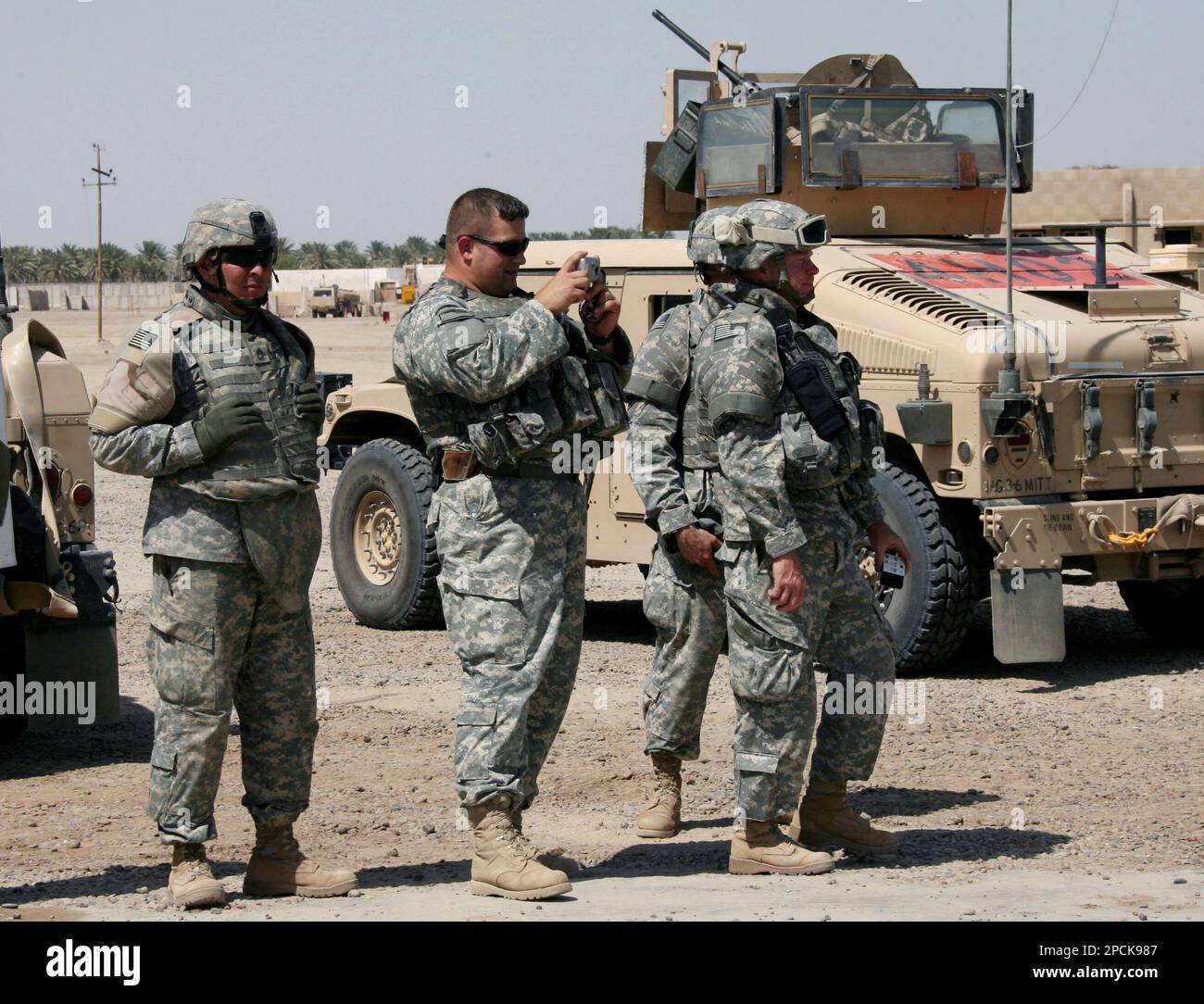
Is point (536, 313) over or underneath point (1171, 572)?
over

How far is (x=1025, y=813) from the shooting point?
20.7 ft

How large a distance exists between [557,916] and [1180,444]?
488cm

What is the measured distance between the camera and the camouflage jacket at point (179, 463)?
4895 millimetres

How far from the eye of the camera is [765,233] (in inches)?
212

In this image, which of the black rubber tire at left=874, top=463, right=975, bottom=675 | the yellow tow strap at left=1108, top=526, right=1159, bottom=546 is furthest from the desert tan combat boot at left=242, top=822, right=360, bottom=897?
the yellow tow strap at left=1108, top=526, right=1159, bottom=546

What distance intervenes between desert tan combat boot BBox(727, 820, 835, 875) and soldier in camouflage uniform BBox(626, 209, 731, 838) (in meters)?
0.70

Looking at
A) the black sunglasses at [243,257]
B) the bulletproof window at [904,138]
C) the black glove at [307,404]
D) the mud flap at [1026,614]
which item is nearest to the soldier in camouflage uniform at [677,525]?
the black glove at [307,404]

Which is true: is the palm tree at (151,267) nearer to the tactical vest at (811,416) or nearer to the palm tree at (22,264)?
the palm tree at (22,264)

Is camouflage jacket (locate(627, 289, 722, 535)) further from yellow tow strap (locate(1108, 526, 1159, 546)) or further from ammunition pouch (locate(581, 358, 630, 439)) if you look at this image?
yellow tow strap (locate(1108, 526, 1159, 546))

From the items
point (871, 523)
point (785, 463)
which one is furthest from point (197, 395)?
point (871, 523)

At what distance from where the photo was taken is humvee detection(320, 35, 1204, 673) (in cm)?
826

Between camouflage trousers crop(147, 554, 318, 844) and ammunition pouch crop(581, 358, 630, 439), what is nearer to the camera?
camouflage trousers crop(147, 554, 318, 844)

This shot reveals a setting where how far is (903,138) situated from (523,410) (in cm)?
540

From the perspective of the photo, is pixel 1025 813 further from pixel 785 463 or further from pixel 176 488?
pixel 176 488
